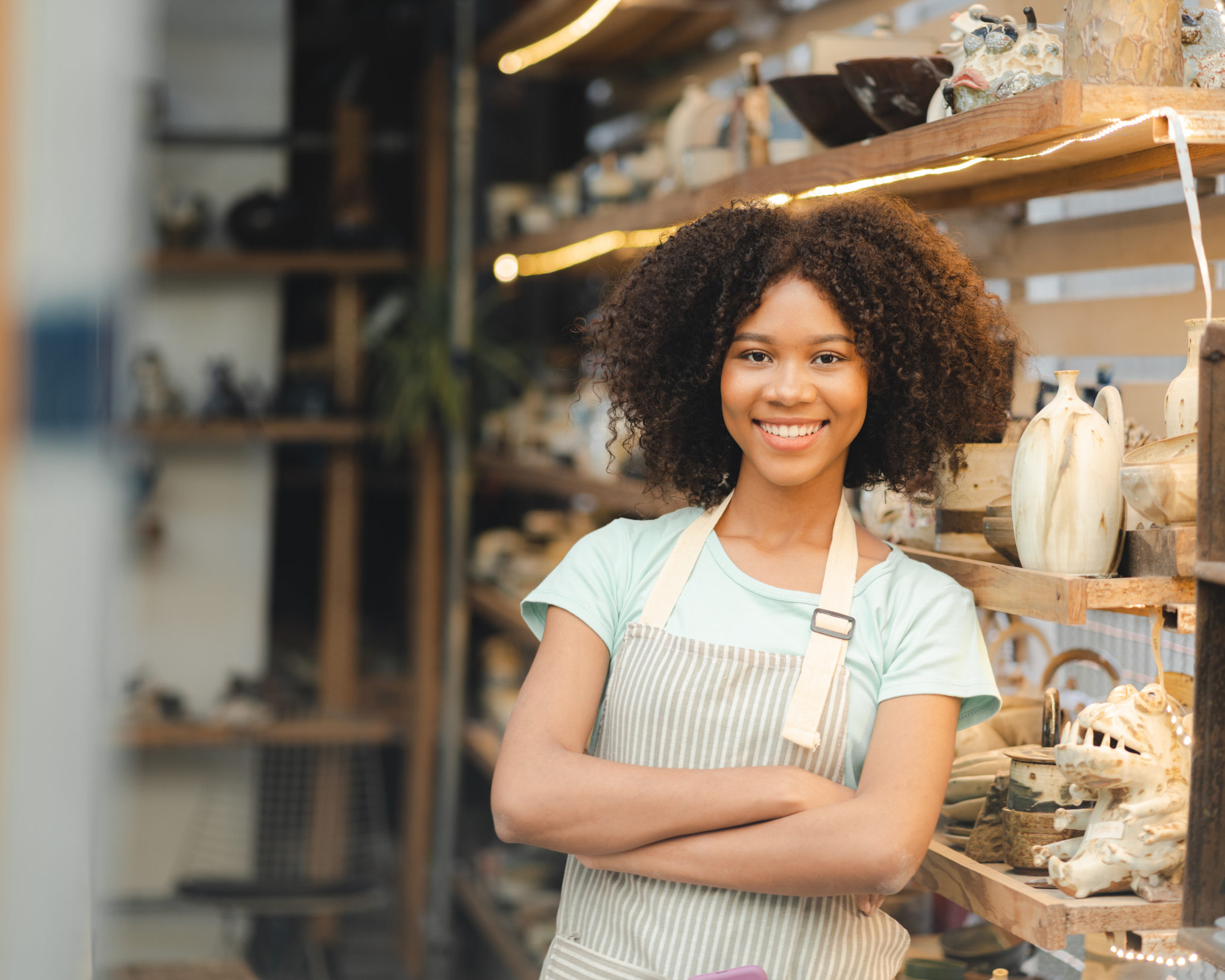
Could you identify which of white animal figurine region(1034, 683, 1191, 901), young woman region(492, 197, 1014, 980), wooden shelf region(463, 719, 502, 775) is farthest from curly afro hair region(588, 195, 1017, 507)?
wooden shelf region(463, 719, 502, 775)

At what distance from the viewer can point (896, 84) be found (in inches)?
63.8

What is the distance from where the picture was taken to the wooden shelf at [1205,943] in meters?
1.10

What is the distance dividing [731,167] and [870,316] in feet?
3.59

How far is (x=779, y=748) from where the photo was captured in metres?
1.28

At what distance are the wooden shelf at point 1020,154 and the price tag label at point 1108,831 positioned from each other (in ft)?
2.22


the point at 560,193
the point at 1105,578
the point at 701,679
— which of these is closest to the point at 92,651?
the point at 701,679

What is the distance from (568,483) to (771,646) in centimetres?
179

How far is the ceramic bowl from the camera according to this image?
4.02ft

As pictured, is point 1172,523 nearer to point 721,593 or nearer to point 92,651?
point 721,593

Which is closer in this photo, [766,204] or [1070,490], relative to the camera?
[1070,490]

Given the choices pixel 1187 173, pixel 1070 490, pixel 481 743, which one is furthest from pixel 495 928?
pixel 1187 173

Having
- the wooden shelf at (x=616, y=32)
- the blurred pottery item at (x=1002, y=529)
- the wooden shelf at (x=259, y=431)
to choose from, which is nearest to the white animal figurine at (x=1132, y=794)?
the blurred pottery item at (x=1002, y=529)

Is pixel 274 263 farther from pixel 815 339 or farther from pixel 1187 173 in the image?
pixel 1187 173

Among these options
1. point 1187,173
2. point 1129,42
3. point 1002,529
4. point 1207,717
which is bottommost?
point 1207,717
